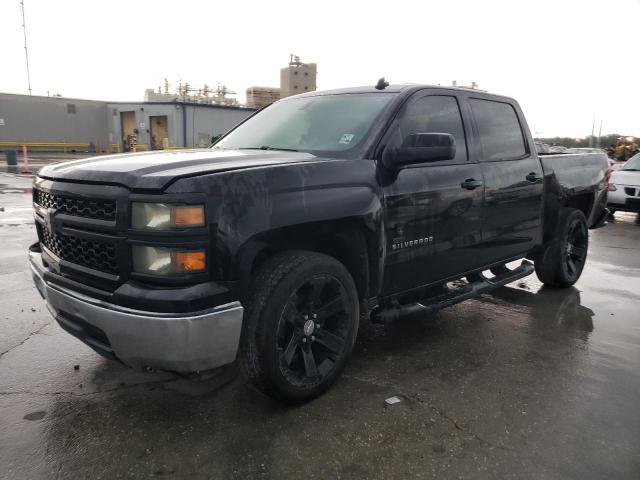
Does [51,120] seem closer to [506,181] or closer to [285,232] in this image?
[506,181]

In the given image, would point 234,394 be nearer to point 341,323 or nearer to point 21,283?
point 341,323

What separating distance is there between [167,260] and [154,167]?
1.61ft

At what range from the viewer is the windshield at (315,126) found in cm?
325

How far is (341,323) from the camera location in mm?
2965

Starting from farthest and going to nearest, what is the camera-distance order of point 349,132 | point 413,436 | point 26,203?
point 26,203 < point 349,132 < point 413,436

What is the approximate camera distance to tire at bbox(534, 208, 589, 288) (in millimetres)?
5043

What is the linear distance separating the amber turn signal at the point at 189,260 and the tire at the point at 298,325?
343 millimetres

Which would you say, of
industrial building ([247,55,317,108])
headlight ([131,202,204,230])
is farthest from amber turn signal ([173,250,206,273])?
industrial building ([247,55,317,108])

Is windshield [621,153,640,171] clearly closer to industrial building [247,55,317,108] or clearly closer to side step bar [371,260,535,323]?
side step bar [371,260,535,323]

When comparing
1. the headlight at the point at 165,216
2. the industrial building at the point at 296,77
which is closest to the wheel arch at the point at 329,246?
the headlight at the point at 165,216

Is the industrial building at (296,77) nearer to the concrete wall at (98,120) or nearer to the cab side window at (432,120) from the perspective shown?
the concrete wall at (98,120)

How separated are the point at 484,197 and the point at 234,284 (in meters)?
2.25

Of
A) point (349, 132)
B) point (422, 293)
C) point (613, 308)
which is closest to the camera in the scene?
point (349, 132)

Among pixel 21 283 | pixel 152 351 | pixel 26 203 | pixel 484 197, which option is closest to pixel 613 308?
pixel 484 197
